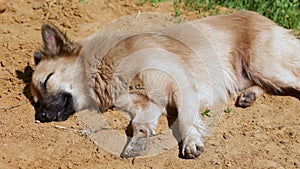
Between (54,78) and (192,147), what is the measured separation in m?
1.73

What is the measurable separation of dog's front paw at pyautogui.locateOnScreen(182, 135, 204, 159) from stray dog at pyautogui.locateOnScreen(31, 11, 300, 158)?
0.16 metres

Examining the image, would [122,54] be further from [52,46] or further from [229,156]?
[229,156]

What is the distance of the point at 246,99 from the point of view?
5.86 metres

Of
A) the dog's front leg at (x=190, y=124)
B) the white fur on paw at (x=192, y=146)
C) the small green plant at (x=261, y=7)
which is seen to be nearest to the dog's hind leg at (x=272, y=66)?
the dog's front leg at (x=190, y=124)

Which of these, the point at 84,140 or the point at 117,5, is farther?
the point at 117,5

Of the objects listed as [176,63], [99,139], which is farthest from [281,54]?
[99,139]

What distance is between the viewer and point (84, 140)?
5332 millimetres

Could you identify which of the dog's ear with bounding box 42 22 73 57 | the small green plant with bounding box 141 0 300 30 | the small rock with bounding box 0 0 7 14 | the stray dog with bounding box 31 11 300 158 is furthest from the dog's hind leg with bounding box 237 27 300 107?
the small rock with bounding box 0 0 7 14

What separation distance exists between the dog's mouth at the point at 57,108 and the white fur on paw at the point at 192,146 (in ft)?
4.46

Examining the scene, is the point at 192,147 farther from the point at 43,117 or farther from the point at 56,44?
the point at 56,44

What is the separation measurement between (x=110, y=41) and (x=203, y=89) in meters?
1.14

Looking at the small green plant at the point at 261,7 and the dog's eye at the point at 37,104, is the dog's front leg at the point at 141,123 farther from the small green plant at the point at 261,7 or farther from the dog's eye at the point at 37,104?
the small green plant at the point at 261,7

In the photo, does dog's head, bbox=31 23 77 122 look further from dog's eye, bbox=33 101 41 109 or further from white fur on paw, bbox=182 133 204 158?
white fur on paw, bbox=182 133 204 158

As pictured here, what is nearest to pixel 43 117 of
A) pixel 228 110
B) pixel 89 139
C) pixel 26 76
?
pixel 89 139
